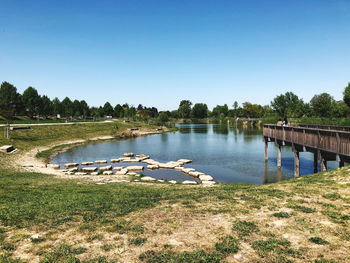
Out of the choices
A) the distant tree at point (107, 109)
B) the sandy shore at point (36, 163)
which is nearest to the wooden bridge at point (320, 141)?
the sandy shore at point (36, 163)

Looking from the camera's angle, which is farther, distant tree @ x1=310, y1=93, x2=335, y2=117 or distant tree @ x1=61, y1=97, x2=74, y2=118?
distant tree @ x1=61, y1=97, x2=74, y2=118

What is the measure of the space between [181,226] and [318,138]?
16571 mm

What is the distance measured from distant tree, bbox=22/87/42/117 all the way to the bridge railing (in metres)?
89.0

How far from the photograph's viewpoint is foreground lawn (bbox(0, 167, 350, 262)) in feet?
19.9

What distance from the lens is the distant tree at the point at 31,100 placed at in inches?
3442

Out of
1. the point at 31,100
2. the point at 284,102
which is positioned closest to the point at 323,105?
the point at 284,102

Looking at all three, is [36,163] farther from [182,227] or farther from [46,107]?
[46,107]

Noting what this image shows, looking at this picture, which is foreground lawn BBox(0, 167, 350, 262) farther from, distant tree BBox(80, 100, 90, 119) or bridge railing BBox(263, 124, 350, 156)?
distant tree BBox(80, 100, 90, 119)

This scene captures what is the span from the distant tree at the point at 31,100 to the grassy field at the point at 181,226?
8942 cm

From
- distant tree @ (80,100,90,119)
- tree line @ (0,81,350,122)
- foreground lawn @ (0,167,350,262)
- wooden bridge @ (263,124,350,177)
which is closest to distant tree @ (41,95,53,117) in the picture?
tree line @ (0,81,350,122)

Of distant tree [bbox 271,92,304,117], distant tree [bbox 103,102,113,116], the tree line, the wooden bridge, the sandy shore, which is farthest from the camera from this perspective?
distant tree [bbox 103,102,113,116]

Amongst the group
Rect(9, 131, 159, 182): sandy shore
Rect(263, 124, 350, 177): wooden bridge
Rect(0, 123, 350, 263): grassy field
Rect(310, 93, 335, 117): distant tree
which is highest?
Rect(310, 93, 335, 117): distant tree

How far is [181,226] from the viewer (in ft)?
25.2

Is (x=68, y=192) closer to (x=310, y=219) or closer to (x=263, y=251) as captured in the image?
(x=263, y=251)
